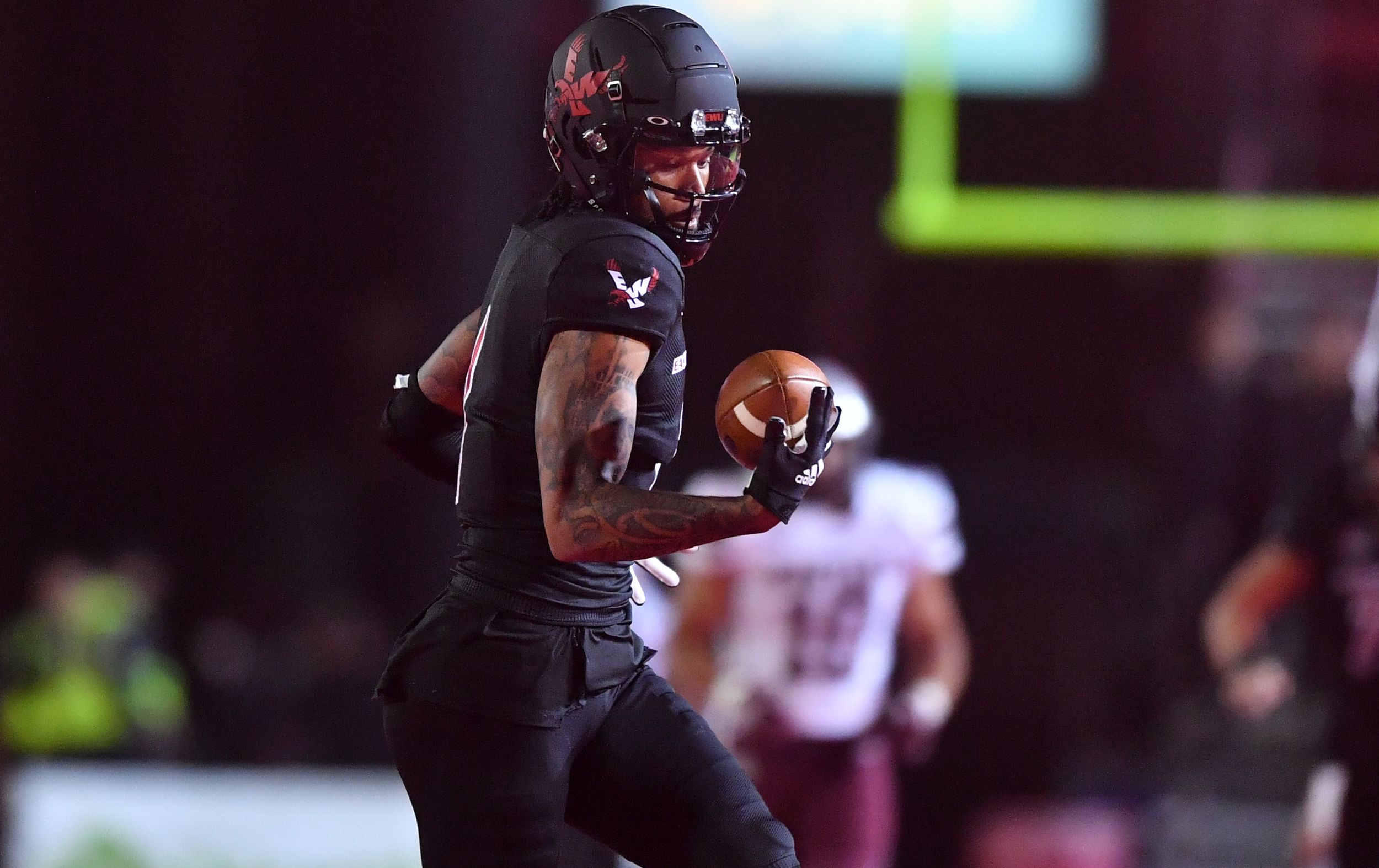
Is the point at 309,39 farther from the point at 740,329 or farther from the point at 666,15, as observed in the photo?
the point at 666,15

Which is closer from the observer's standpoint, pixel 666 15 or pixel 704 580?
pixel 666 15

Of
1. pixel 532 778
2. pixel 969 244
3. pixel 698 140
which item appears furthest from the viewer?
pixel 969 244

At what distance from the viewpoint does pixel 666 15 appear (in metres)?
2.28

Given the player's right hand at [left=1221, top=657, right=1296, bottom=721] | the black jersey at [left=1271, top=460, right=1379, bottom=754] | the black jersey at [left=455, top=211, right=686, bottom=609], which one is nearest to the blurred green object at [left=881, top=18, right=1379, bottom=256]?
the black jersey at [left=1271, top=460, right=1379, bottom=754]

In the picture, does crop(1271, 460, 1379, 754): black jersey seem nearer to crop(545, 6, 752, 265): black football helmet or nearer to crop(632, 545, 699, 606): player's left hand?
crop(632, 545, 699, 606): player's left hand

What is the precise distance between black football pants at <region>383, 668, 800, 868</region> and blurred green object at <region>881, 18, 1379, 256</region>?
3.75 m

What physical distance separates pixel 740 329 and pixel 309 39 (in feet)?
5.90

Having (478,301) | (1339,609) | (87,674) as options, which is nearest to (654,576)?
(1339,609)

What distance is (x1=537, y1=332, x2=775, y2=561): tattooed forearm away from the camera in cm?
195

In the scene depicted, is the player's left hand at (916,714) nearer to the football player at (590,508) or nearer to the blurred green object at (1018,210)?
the blurred green object at (1018,210)

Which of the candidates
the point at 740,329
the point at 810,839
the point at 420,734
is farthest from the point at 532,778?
the point at 740,329

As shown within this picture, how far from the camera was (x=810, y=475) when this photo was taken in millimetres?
1965

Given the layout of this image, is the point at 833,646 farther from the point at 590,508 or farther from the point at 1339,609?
the point at 590,508

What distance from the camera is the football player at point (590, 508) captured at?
77.5 inches
